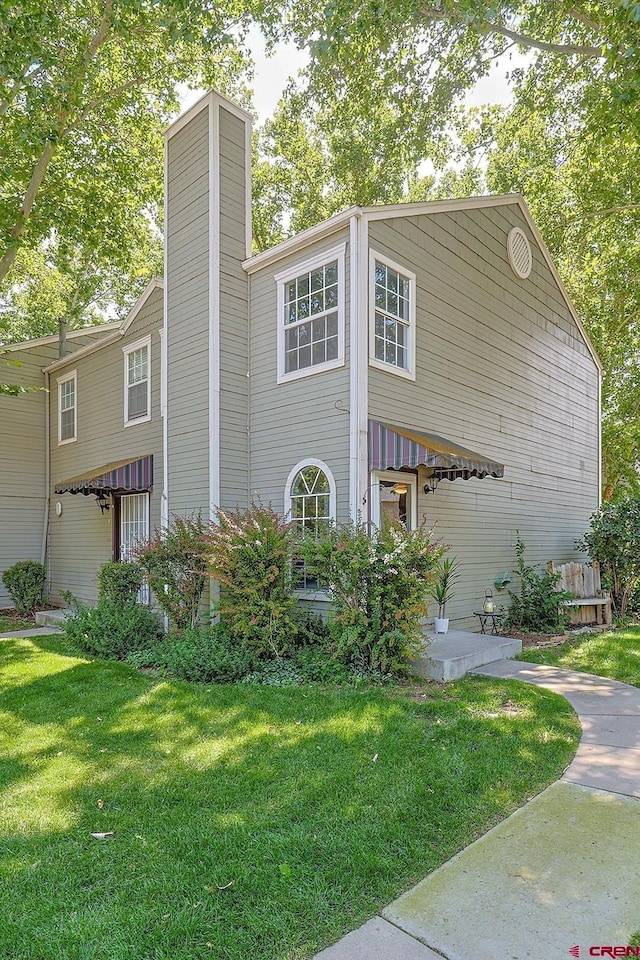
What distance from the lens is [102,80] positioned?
35.3 ft

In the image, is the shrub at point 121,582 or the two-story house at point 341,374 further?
the shrub at point 121,582

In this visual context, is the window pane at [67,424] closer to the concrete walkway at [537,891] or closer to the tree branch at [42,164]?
the tree branch at [42,164]

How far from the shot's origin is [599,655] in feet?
23.7

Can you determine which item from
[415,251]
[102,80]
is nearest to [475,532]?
[415,251]

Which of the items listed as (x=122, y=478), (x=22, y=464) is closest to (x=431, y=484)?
(x=122, y=478)

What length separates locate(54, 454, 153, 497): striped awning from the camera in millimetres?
9469

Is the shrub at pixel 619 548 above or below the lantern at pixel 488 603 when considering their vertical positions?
above

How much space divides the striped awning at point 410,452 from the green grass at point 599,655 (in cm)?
250

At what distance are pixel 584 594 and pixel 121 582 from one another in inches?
316

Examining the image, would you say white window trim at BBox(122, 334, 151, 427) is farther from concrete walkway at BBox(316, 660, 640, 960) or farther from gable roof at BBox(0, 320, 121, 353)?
concrete walkway at BBox(316, 660, 640, 960)

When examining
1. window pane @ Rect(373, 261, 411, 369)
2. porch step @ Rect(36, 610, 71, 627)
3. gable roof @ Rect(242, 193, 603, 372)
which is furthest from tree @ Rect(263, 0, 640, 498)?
porch step @ Rect(36, 610, 71, 627)

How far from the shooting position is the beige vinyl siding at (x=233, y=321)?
8039 mm

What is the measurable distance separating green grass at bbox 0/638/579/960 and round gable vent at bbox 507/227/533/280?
25.0 ft

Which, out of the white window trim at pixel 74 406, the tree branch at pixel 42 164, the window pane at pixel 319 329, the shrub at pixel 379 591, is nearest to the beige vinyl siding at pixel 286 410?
the window pane at pixel 319 329
